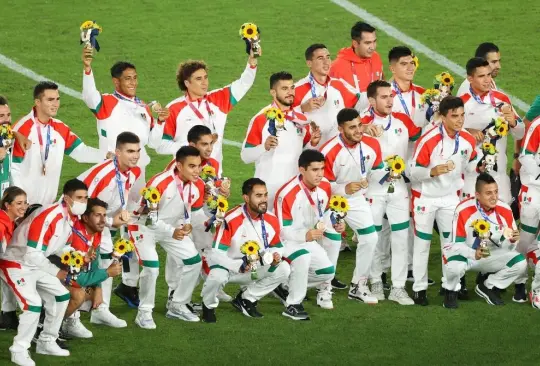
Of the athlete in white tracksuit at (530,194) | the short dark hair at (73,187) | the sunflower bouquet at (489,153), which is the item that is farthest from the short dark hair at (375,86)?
the short dark hair at (73,187)

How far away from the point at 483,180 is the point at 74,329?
160 inches

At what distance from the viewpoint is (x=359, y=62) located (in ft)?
51.7

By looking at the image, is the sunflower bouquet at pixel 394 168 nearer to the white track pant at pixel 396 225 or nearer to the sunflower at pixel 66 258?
the white track pant at pixel 396 225

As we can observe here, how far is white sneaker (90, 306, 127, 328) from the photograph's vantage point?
13492 millimetres

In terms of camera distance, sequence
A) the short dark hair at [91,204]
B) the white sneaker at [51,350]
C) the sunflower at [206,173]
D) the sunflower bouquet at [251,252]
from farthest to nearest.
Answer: the sunflower at [206,173] < the sunflower bouquet at [251,252] < the short dark hair at [91,204] < the white sneaker at [51,350]

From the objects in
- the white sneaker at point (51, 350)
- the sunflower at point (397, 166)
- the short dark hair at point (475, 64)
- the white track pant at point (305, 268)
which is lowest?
the white sneaker at point (51, 350)

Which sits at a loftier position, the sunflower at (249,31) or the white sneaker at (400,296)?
the sunflower at (249,31)

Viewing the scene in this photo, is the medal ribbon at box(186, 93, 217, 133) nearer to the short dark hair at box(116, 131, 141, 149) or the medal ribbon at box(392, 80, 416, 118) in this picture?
the short dark hair at box(116, 131, 141, 149)

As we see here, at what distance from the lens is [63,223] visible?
41.9 ft

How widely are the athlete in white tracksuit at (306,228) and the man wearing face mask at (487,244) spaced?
1117 millimetres

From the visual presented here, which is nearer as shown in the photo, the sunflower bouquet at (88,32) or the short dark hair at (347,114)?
the sunflower bouquet at (88,32)

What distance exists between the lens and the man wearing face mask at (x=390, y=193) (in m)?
14.5

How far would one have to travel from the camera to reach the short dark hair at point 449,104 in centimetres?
1438

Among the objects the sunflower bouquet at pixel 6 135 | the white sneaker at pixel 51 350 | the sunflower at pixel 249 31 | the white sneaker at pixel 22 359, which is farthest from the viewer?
the sunflower at pixel 249 31
